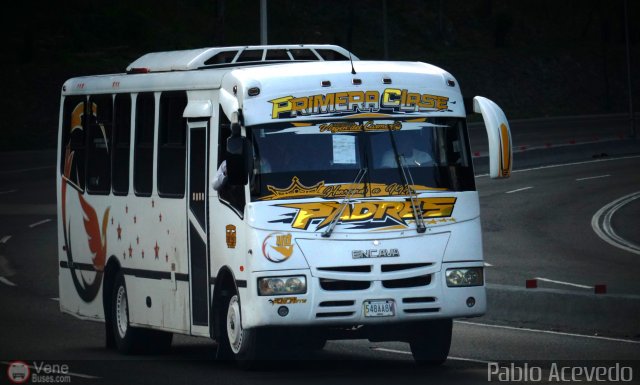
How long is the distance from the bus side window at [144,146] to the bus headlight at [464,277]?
394cm

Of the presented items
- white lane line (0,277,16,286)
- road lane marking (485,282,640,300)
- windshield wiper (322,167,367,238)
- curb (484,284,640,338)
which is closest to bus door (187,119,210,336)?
windshield wiper (322,167,367,238)

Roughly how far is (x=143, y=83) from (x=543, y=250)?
46.8ft

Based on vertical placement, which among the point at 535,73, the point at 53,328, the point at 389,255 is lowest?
the point at 53,328

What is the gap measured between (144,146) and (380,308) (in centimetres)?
423

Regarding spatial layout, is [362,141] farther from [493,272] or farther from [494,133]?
[493,272]

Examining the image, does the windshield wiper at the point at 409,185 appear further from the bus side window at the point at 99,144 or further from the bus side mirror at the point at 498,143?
the bus side window at the point at 99,144

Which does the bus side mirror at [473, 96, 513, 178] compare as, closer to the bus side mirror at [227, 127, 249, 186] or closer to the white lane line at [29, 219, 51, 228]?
the bus side mirror at [227, 127, 249, 186]

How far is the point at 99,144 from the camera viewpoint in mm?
17391

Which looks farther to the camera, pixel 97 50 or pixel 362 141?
pixel 97 50

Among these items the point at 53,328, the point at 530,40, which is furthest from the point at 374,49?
the point at 53,328

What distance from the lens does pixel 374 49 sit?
270ft

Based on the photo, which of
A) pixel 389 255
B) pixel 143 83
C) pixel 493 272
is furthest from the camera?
pixel 493 272

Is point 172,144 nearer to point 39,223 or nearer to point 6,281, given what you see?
point 6,281

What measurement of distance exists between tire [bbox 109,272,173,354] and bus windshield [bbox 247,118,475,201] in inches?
150
